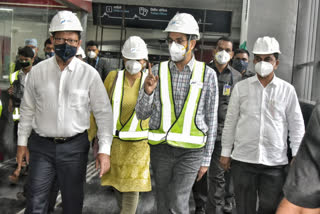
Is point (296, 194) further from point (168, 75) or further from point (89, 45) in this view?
point (89, 45)

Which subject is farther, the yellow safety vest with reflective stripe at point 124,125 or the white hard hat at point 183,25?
the yellow safety vest with reflective stripe at point 124,125

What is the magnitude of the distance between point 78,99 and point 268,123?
4.94 feet

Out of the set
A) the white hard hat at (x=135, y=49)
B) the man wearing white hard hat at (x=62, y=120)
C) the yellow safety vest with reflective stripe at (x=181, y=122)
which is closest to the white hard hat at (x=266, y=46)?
the yellow safety vest with reflective stripe at (x=181, y=122)

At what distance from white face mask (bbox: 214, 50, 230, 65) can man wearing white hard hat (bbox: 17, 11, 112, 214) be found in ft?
7.06

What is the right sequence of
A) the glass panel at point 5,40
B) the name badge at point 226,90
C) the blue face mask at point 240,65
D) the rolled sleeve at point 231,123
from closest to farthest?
the rolled sleeve at point 231,123, the name badge at point 226,90, the blue face mask at point 240,65, the glass panel at point 5,40

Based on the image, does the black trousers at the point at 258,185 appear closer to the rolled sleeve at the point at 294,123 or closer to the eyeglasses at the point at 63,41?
the rolled sleeve at the point at 294,123

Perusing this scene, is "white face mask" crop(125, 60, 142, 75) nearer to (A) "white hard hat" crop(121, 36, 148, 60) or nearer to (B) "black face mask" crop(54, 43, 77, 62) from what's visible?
(A) "white hard hat" crop(121, 36, 148, 60)

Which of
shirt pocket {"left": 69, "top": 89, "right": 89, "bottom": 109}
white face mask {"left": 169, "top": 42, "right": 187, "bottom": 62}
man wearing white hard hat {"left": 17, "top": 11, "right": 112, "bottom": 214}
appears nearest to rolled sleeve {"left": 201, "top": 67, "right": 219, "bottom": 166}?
white face mask {"left": 169, "top": 42, "right": 187, "bottom": 62}

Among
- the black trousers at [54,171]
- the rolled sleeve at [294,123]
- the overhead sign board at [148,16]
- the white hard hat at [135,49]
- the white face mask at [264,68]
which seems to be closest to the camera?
the black trousers at [54,171]

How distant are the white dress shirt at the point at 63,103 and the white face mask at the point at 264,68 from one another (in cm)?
129

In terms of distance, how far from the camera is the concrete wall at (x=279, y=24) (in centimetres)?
727

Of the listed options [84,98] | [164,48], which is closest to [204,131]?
[84,98]

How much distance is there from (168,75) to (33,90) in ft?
3.27

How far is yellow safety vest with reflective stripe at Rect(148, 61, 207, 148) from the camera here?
343cm
